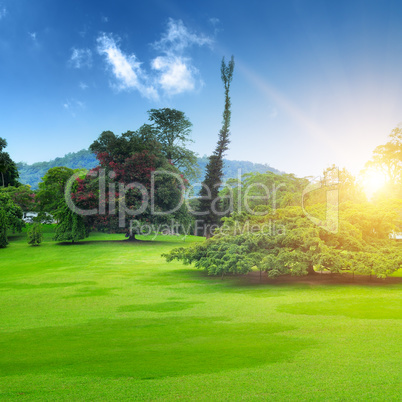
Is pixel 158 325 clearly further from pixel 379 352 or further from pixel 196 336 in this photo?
pixel 379 352

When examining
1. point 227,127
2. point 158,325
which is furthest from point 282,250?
point 227,127

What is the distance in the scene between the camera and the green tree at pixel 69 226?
27453mm

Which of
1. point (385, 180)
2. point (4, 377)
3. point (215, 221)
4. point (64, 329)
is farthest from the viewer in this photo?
point (215, 221)

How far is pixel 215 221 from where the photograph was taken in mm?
36156

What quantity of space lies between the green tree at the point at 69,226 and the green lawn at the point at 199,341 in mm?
14866

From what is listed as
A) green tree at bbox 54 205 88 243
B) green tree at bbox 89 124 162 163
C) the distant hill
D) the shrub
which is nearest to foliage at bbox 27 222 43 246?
the shrub

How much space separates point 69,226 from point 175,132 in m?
20.0

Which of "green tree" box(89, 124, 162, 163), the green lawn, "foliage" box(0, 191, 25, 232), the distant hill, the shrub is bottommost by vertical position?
the green lawn

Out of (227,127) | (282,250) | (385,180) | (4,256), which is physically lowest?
(4,256)

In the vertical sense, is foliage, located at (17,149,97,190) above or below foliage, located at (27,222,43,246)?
above

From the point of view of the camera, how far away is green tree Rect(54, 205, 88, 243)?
2745 cm

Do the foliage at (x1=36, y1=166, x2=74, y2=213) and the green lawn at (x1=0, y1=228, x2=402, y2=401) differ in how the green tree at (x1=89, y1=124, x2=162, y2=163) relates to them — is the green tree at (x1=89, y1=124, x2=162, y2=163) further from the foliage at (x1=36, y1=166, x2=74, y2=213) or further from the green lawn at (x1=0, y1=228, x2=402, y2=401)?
the green lawn at (x1=0, y1=228, x2=402, y2=401)

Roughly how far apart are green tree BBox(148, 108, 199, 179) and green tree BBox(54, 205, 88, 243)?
53.5 feet

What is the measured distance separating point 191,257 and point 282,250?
3.84m
